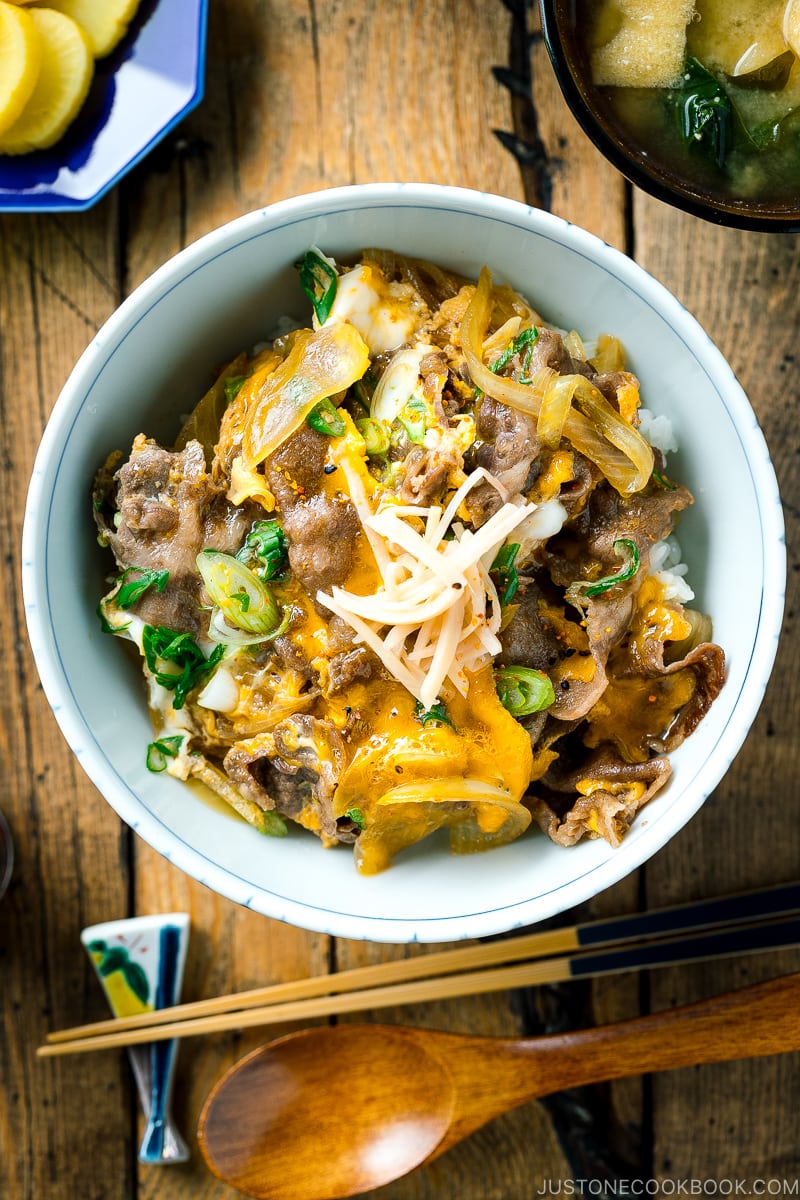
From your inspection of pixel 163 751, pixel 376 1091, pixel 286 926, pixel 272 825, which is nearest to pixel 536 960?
pixel 376 1091

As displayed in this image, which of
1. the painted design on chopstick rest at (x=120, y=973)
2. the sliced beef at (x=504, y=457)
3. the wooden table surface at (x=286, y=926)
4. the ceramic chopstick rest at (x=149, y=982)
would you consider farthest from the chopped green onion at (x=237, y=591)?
the painted design on chopstick rest at (x=120, y=973)

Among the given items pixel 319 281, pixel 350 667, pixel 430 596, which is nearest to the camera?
pixel 430 596

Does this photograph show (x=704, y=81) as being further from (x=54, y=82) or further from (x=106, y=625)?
(x=106, y=625)

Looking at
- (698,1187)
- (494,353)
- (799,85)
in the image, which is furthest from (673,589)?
(698,1187)

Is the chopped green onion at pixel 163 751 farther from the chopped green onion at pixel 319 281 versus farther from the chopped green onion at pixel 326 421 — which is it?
the chopped green onion at pixel 319 281

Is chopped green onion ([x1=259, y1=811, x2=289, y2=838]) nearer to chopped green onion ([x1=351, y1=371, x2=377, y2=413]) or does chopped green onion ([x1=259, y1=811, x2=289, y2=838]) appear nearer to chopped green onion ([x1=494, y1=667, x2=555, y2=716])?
chopped green onion ([x1=494, y1=667, x2=555, y2=716])

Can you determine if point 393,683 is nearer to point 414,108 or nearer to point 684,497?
point 684,497
